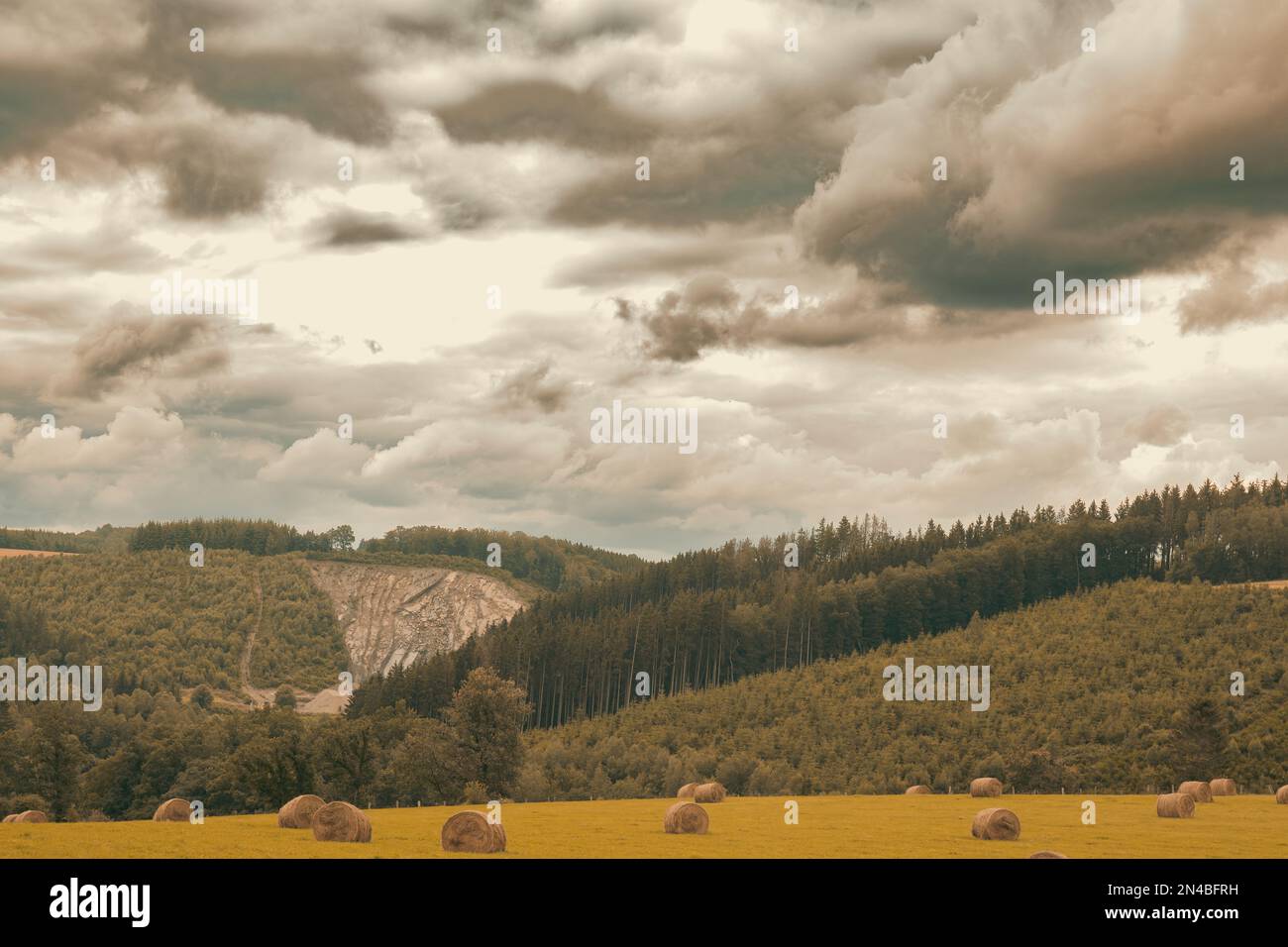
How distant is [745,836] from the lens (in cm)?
5316

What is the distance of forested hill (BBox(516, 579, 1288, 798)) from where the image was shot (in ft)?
360

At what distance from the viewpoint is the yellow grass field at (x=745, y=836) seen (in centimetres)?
4384

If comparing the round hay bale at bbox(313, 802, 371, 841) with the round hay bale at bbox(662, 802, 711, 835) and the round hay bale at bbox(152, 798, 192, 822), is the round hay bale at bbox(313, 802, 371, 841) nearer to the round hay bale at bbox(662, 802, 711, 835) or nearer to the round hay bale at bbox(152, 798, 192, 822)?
the round hay bale at bbox(662, 802, 711, 835)

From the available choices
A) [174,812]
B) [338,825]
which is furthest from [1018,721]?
[338,825]

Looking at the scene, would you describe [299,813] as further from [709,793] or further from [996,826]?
[996,826]

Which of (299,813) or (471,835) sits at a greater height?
(471,835)

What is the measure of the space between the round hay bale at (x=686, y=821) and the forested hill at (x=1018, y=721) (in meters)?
55.5

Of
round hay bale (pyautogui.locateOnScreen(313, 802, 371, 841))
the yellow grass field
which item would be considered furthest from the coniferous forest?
round hay bale (pyautogui.locateOnScreen(313, 802, 371, 841))

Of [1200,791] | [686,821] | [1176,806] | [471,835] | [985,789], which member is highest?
[471,835]

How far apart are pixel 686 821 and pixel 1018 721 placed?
8230 cm
